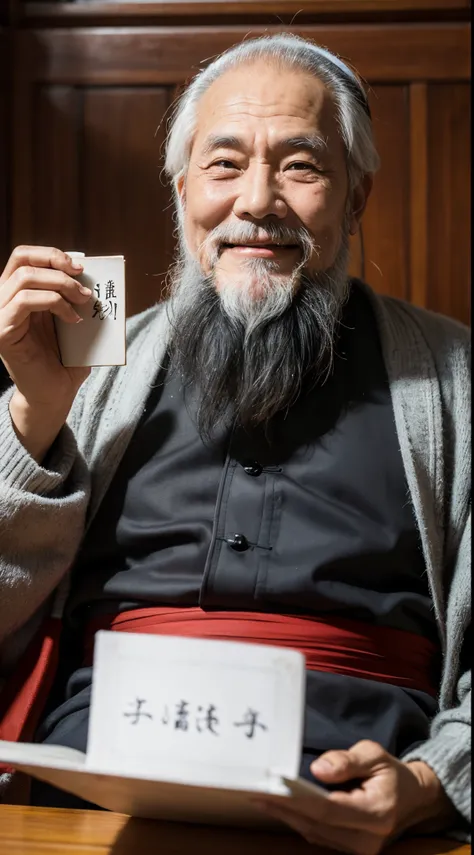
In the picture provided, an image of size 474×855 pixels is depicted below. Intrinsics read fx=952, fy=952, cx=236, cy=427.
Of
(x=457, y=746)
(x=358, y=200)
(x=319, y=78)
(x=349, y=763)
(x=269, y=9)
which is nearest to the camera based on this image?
(x=349, y=763)

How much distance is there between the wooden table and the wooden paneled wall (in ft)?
3.82

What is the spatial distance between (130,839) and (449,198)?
1.42 meters

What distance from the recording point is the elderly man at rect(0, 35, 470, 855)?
1204mm

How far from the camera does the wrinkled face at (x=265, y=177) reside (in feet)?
4.49

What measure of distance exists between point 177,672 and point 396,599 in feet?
1.72

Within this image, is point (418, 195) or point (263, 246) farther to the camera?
point (418, 195)

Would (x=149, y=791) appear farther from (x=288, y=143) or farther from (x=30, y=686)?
(x=288, y=143)

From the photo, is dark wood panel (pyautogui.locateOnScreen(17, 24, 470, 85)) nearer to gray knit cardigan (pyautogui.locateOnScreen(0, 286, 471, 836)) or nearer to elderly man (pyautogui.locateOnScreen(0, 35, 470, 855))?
elderly man (pyautogui.locateOnScreen(0, 35, 470, 855))

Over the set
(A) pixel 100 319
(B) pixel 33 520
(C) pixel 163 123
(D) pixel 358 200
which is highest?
(C) pixel 163 123

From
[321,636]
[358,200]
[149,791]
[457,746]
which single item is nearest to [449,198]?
[358,200]

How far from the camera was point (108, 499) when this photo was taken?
1.37 m

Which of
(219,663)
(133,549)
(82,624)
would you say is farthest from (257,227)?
(219,663)

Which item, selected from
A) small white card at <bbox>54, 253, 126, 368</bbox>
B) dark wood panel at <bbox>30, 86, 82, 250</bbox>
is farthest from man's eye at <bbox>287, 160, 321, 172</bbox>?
dark wood panel at <bbox>30, 86, 82, 250</bbox>

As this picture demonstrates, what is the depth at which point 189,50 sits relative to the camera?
1937 millimetres
